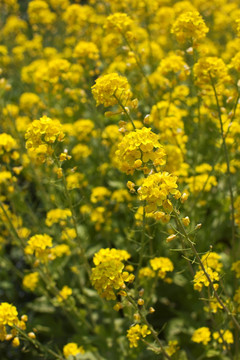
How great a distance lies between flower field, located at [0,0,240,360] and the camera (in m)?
2.60

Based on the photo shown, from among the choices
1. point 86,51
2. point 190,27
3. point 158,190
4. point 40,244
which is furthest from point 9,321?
point 86,51

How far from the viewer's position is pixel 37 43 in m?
6.95

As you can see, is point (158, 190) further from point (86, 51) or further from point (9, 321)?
point (86, 51)

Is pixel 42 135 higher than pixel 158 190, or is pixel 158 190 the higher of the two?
pixel 42 135

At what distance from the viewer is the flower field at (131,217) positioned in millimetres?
2598

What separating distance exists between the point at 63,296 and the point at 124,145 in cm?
195

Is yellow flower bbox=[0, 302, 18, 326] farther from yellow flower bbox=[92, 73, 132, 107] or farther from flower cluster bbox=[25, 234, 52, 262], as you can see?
yellow flower bbox=[92, 73, 132, 107]

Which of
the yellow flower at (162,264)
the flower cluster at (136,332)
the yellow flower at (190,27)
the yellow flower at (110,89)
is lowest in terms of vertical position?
the flower cluster at (136,332)

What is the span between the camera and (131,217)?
173 inches

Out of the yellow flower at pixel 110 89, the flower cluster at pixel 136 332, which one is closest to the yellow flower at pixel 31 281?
the flower cluster at pixel 136 332

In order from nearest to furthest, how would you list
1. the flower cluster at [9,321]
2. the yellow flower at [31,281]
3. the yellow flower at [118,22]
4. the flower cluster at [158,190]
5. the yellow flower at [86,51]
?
the flower cluster at [158,190] → the flower cluster at [9,321] → the yellow flower at [118,22] → the yellow flower at [31,281] → the yellow flower at [86,51]

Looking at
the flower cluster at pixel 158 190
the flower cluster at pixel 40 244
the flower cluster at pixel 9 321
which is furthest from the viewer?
the flower cluster at pixel 40 244

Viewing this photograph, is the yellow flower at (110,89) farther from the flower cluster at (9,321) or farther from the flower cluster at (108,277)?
the flower cluster at (9,321)

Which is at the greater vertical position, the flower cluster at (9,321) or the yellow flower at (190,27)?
the yellow flower at (190,27)
